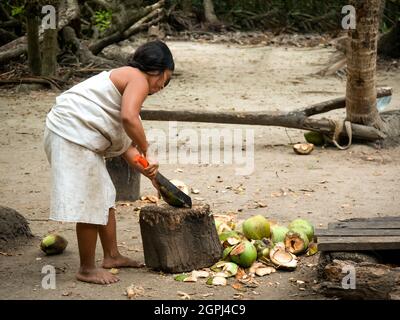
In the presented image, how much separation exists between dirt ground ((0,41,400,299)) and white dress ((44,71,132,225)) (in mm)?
435

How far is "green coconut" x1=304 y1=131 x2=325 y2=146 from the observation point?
27.2ft

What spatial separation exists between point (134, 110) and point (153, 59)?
332mm

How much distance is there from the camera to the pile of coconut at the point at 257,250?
457 centimetres

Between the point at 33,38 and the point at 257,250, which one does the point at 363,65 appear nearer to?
the point at 257,250

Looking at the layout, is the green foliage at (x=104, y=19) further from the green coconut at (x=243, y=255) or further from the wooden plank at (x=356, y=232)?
the wooden plank at (x=356, y=232)

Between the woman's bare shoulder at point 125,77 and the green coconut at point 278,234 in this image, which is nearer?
the woman's bare shoulder at point 125,77

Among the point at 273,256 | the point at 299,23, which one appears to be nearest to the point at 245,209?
the point at 273,256

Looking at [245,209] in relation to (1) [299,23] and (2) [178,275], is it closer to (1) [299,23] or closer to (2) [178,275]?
(2) [178,275]

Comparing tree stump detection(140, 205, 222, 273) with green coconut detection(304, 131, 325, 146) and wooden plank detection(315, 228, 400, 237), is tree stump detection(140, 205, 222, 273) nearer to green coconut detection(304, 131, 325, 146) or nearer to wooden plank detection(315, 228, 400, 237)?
wooden plank detection(315, 228, 400, 237)

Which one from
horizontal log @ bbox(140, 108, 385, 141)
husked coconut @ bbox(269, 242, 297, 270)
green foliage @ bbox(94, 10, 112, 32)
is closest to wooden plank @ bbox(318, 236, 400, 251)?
husked coconut @ bbox(269, 242, 297, 270)

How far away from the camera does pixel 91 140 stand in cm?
439

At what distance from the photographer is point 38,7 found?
415 inches

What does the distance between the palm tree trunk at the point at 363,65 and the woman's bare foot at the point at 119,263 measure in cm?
411

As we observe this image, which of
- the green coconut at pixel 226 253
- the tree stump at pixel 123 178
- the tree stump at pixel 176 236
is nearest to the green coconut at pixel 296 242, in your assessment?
the green coconut at pixel 226 253
